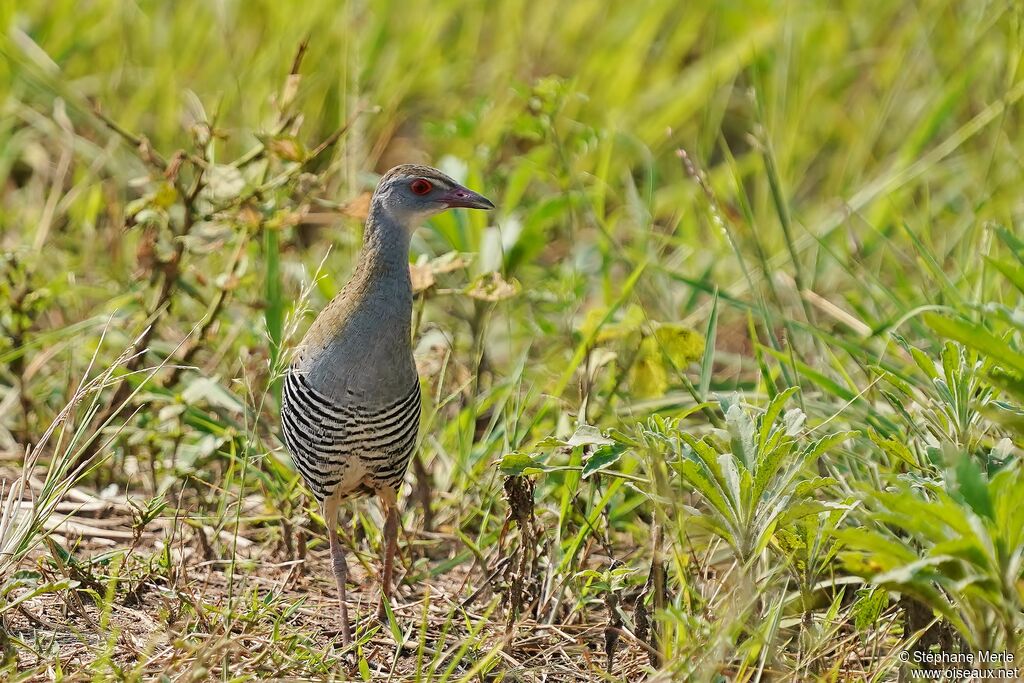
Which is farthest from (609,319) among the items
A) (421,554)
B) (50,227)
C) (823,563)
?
(50,227)

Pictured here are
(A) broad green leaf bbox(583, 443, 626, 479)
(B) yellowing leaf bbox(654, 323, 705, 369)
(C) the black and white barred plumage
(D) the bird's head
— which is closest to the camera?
(A) broad green leaf bbox(583, 443, 626, 479)

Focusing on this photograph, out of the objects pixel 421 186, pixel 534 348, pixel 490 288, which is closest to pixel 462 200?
pixel 421 186

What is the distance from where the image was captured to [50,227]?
532 cm

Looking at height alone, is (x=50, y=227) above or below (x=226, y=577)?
above

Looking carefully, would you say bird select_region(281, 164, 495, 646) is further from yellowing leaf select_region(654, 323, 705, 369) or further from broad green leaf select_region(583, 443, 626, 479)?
yellowing leaf select_region(654, 323, 705, 369)

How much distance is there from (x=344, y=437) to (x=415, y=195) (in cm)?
81

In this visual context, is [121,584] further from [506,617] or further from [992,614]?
[992,614]

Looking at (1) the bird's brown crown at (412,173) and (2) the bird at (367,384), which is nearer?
(2) the bird at (367,384)

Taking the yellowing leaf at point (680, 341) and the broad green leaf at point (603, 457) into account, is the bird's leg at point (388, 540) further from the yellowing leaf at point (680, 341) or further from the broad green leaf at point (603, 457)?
the yellowing leaf at point (680, 341)

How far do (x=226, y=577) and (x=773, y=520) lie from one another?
1801 millimetres

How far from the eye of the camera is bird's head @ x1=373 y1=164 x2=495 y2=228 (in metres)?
3.87

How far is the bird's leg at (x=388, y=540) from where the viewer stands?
379cm

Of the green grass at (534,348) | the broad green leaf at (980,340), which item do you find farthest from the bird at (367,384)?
the broad green leaf at (980,340)

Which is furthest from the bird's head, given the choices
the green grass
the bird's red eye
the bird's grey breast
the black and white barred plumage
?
the black and white barred plumage
